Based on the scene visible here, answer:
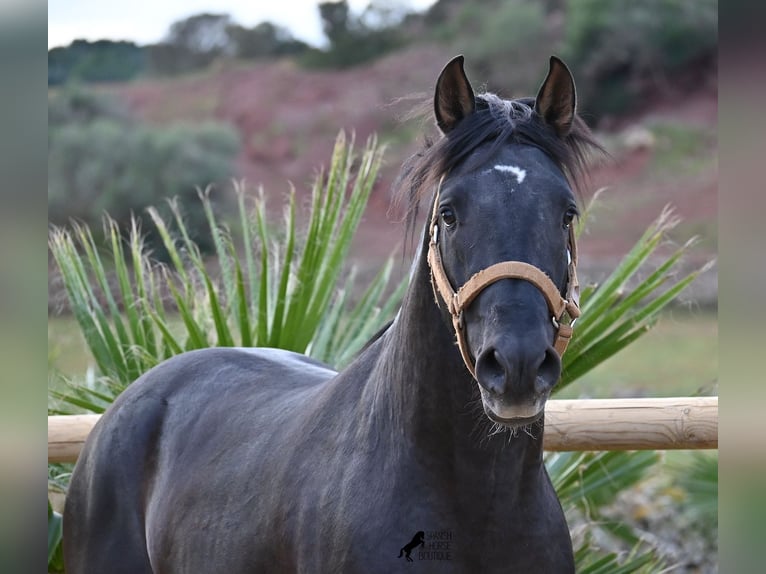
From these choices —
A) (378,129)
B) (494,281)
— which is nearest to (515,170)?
(494,281)

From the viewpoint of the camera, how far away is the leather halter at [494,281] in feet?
6.11

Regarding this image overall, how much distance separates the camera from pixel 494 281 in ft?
6.13

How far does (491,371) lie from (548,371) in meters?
0.11

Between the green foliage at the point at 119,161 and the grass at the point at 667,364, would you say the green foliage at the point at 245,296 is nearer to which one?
the grass at the point at 667,364

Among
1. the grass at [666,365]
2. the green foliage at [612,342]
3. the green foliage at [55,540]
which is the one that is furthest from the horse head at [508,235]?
the grass at [666,365]

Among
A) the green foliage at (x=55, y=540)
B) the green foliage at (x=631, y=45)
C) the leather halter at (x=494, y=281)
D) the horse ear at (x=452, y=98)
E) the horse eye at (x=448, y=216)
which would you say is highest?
the green foliage at (x=631, y=45)

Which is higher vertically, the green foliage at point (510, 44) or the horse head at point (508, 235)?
the green foliage at point (510, 44)

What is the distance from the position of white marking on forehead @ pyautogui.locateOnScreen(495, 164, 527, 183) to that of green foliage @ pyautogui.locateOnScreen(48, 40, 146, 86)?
63.4ft

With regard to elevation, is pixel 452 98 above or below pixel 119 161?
below

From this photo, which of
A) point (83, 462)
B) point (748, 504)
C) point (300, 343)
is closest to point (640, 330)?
point (300, 343)

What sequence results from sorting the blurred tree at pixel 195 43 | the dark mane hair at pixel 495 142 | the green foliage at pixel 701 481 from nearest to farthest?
1. the dark mane hair at pixel 495 142
2. the green foliage at pixel 701 481
3. the blurred tree at pixel 195 43

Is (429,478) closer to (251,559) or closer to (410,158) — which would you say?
(251,559)

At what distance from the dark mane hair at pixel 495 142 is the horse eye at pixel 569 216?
151mm

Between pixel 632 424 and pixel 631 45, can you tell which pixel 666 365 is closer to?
pixel 631 45
